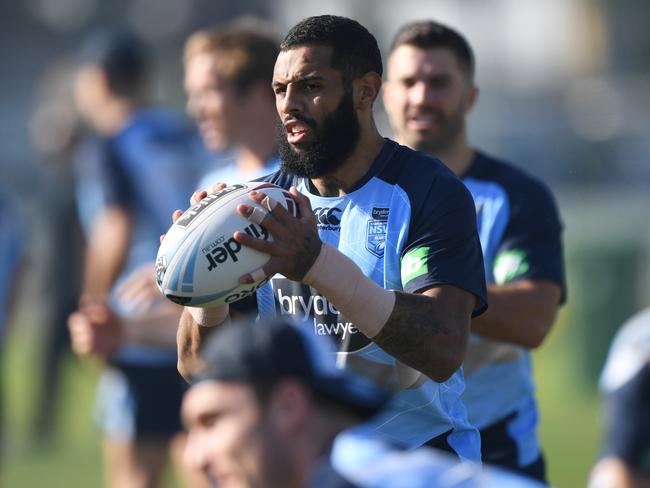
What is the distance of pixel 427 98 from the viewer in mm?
5957

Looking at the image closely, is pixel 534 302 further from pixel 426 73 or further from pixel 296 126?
pixel 296 126

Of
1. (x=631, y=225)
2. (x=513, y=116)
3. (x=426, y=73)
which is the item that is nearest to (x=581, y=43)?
(x=513, y=116)

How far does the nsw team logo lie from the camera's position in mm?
4430

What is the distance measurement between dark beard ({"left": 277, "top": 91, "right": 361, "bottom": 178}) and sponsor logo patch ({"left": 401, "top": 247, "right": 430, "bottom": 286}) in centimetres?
39

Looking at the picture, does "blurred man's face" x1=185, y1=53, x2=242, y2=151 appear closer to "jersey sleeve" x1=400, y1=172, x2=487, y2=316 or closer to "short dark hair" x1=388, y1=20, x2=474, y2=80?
"short dark hair" x1=388, y1=20, x2=474, y2=80

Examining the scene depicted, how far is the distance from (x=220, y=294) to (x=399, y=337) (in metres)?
0.55

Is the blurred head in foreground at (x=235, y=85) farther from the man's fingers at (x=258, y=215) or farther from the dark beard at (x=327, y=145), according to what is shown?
the man's fingers at (x=258, y=215)

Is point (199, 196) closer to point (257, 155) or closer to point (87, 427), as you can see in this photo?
point (257, 155)

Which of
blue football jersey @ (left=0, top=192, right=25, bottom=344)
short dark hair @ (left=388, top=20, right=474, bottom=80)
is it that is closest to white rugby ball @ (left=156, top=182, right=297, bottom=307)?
short dark hair @ (left=388, top=20, right=474, bottom=80)

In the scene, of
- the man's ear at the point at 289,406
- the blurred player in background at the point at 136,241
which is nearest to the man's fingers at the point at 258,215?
the man's ear at the point at 289,406

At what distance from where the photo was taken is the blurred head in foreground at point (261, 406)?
303cm

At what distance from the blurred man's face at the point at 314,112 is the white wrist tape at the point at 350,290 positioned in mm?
420

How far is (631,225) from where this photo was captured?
1639cm

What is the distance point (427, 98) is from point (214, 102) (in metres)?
1.42
